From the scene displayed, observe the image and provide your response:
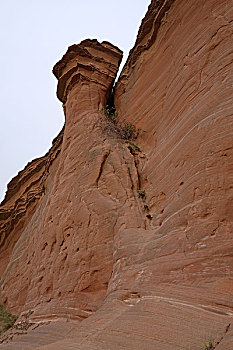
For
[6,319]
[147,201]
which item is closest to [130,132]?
[147,201]

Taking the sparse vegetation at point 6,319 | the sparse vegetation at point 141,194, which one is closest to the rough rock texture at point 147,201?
the sparse vegetation at point 141,194

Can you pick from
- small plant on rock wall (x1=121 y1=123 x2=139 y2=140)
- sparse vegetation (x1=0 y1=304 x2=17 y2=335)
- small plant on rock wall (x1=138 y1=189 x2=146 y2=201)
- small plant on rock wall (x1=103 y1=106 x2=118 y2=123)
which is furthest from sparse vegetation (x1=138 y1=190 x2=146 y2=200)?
sparse vegetation (x1=0 y1=304 x2=17 y2=335)

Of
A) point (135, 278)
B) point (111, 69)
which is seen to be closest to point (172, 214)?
point (135, 278)

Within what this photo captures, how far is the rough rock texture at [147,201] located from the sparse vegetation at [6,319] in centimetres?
33

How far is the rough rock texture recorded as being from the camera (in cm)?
543

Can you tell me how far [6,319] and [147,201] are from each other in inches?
300

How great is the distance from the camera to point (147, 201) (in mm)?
9133

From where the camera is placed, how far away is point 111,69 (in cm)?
1441

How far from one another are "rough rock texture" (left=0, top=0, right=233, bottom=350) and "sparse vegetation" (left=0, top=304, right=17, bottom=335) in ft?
1.07

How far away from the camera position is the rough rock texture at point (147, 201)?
5.43 meters

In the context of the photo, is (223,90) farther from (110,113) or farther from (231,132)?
(110,113)

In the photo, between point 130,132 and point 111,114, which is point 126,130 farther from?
point 111,114

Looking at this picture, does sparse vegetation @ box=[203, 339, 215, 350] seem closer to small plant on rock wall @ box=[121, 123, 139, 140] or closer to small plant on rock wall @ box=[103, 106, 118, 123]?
small plant on rock wall @ box=[121, 123, 139, 140]

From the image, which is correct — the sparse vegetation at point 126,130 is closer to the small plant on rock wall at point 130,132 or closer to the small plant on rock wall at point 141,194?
the small plant on rock wall at point 130,132
